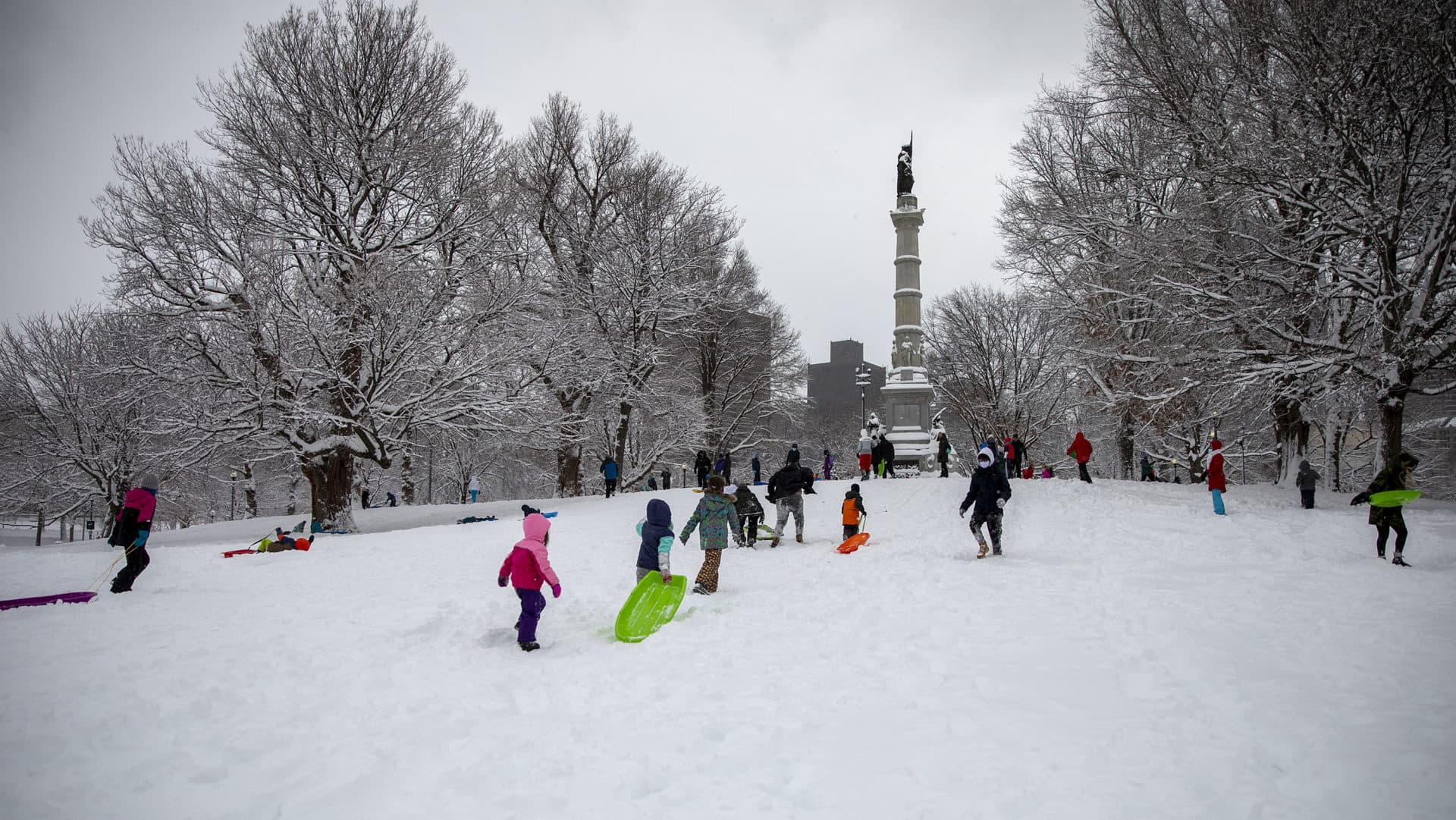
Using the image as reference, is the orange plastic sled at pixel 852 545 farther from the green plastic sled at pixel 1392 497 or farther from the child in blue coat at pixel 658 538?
the green plastic sled at pixel 1392 497

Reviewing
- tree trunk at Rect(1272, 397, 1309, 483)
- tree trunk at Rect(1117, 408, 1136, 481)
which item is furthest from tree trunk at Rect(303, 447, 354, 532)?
tree trunk at Rect(1272, 397, 1309, 483)

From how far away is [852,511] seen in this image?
43.4 ft

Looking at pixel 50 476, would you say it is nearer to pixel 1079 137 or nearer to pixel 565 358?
pixel 565 358

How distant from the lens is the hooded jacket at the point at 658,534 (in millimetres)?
7898

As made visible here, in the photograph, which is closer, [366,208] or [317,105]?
[317,105]

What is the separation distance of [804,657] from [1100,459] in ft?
176

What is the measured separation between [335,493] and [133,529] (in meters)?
9.17

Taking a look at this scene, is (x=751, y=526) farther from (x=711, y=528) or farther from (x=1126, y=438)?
(x=1126, y=438)

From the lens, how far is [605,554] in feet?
41.9

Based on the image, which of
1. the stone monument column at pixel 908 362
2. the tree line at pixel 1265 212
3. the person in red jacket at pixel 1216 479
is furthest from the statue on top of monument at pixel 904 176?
the person in red jacket at pixel 1216 479

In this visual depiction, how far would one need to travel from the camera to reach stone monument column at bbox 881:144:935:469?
1236 inches

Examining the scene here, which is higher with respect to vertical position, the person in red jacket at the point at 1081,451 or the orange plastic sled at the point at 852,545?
the person in red jacket at the point at 1081,451

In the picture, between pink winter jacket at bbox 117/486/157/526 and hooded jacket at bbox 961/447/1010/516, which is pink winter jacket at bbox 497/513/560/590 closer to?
pink winter jacket at bbox 117/486/157/526

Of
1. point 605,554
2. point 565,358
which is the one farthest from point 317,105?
point 605,554
